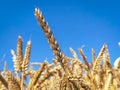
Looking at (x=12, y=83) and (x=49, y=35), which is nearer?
(x=49, y=35)

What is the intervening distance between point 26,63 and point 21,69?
0.04 meters

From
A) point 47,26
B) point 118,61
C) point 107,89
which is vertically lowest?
point 107,89

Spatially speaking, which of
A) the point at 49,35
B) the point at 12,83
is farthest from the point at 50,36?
the point at 12,83

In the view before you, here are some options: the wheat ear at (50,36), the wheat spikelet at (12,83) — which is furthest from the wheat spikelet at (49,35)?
the wheat spikelet at (12,83)

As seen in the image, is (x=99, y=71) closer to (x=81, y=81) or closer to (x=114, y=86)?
(x=114, y=86)

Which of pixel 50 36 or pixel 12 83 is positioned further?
pixel 12 83

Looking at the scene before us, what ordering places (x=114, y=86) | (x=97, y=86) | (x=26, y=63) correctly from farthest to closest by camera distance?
(x=114, y=86) → (x=97, y=86) → (x=26, y=63)

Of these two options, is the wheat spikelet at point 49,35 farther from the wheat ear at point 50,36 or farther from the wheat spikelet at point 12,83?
the wheat spikelet at point 12,83

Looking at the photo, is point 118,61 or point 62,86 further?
point 118,61

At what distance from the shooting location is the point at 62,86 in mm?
1733

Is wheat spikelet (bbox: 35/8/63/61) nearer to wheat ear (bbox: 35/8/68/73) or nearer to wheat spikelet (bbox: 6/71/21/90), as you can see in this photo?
wheat ear (bbox: 35/8/68/73)

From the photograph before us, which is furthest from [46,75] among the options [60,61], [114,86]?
[60,61]

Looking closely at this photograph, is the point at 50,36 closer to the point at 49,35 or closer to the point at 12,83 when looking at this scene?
the point at 49,35

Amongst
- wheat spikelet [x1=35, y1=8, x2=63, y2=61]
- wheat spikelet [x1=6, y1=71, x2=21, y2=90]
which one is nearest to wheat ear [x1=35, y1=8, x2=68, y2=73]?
wheat spikelet [x1=35, y1=8, x2=63, y2=61]
